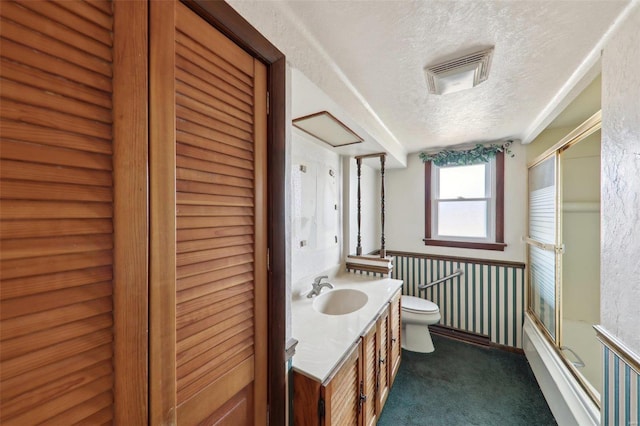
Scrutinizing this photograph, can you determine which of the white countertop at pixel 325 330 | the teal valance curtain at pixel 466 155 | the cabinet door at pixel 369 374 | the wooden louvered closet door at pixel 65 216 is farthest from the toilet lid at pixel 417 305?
the wooden louvered closet door at pixel 65 216

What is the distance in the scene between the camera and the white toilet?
2.40 meters

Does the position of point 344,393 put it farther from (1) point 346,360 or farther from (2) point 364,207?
(2) point 364,207

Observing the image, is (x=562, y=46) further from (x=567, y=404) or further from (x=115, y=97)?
(x=567, y=404)

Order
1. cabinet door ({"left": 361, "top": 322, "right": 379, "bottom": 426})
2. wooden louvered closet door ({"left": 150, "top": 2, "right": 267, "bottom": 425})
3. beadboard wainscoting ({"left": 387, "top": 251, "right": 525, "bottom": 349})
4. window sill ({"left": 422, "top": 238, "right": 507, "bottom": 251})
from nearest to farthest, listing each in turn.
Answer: wooden louvered closet door ({"left": 150, "top": 2, "right": 267, "bottom": 425}) → cabinet door ({"left": 361, "top": 322, "right": 379, "bottom": 426}) → beadboard wainscoting ({"left": 387, "top": 251, "right": 525, "bottom": 349}) → window sill ({"left": 422, "top": 238, "right": 507, "bottom": 251})

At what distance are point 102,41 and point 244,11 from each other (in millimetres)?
497

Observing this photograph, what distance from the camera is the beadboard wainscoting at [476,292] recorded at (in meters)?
2.51

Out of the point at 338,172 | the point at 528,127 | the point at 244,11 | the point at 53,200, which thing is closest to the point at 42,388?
the point at 53,200

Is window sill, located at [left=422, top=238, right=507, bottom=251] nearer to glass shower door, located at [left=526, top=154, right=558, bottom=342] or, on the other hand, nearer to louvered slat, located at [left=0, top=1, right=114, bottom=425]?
glass shower door, located at [left=526, top=154, right=558, bottom=342]

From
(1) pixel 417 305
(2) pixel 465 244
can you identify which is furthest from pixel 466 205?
(1) pixel 417 305

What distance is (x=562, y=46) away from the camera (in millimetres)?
1140

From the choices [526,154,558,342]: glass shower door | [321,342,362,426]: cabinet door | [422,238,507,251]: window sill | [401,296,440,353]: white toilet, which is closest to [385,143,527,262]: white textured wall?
[422,238,507,251]: window sill

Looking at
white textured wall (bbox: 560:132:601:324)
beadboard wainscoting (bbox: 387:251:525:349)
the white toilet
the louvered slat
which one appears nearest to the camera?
the louvered slat

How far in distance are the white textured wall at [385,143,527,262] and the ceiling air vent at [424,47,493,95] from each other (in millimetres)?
1619

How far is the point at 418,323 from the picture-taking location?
2422 mm
